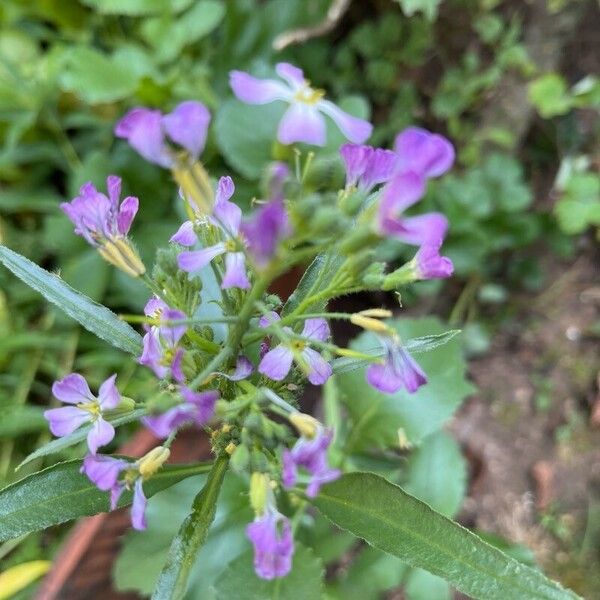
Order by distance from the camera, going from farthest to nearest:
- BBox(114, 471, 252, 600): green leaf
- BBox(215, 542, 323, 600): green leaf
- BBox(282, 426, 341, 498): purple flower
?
1. BBox(114, 471, 252, 600): green leaf
2. BBox(215, 542, 323, 600): green leaf
3. BBox(282, 426, 341, 498): purple flower

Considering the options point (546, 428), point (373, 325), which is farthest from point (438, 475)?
point (373, 325)

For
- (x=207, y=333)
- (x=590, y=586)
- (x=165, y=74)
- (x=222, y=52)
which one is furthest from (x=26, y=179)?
A: (x=590, y=586)

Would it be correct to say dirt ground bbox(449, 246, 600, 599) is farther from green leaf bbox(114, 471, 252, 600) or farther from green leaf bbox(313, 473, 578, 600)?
green leaf bbox(313, 473, 578, 600)

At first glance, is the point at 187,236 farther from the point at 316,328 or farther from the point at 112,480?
the point at 112,480

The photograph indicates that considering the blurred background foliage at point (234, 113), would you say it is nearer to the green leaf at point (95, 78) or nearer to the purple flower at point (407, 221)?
the green leaf at point (95, 78)

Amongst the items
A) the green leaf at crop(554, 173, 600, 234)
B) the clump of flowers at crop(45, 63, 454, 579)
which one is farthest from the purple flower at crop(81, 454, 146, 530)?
the green leaf at crop(554, 173, 600, 234)

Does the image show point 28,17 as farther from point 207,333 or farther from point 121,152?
point 207,333
